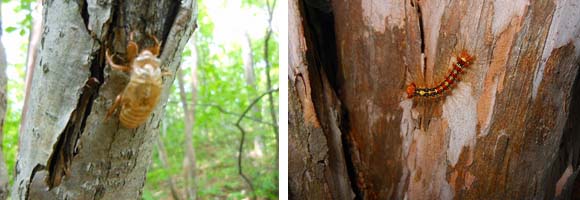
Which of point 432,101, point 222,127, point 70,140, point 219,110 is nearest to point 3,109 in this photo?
point 70,140

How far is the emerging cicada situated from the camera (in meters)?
0.91

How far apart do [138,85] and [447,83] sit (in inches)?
35.0

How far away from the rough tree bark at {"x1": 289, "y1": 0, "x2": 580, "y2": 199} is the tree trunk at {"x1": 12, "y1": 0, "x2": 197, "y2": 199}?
59 centimetres

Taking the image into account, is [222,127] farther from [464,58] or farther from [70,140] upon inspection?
[70,140]

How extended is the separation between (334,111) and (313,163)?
180 millimetres

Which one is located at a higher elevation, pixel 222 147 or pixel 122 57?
pixel 122 57

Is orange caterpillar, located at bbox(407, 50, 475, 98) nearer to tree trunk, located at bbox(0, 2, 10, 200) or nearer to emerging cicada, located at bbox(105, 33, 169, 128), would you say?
emerging cicada, located at bbox(105, 33, 169, 128)

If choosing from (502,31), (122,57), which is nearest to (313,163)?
(502,31)

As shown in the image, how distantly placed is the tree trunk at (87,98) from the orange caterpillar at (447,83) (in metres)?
0.74

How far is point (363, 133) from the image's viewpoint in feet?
5.17

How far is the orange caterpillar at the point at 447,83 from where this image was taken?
4.46 ft

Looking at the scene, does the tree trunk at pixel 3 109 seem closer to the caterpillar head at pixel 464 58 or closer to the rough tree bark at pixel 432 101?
the rough tree bark at pixel 432 101

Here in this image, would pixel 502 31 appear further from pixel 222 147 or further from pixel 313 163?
pixel 222 147

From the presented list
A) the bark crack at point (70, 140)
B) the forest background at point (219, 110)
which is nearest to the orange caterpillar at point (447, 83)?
the bark crack at point (70, 140)
